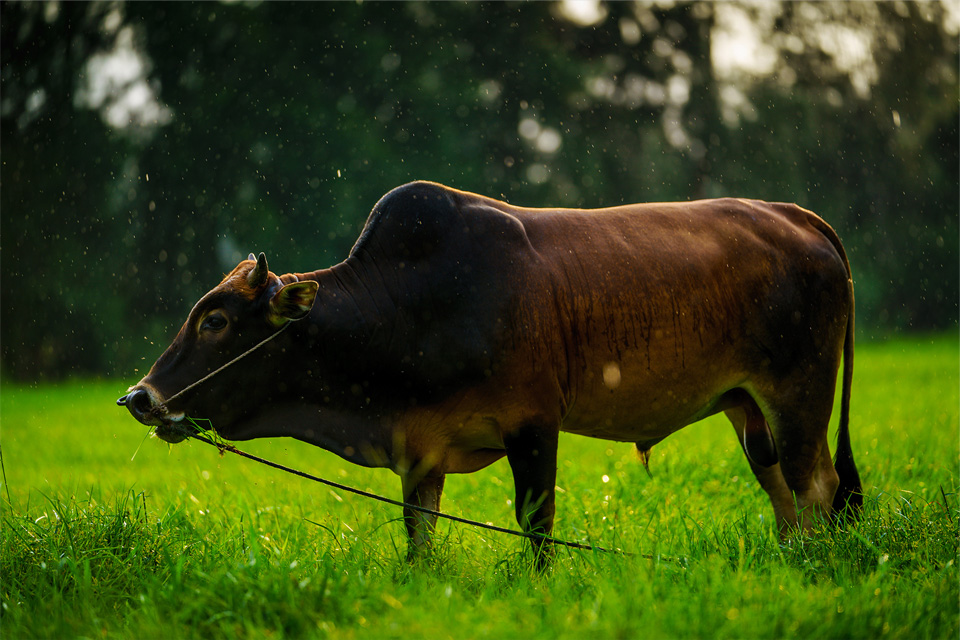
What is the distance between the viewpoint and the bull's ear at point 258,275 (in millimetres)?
4113

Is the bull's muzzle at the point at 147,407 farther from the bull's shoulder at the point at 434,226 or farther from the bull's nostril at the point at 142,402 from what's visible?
the bull's shoulder at the point at 434,226

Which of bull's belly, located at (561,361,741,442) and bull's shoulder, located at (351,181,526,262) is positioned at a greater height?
bull's shoulder, located at (351,181,526,262)

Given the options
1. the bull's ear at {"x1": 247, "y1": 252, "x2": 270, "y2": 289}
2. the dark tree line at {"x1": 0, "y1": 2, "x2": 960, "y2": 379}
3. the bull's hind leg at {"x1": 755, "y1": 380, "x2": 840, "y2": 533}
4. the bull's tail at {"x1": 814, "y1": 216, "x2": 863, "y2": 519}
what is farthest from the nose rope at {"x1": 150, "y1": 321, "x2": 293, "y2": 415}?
the dark tree line at {"x1": 0, "y1": 2, "x2": 960, "y2": 379}

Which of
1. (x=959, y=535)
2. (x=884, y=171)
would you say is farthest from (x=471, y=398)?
(x=884, y=171)

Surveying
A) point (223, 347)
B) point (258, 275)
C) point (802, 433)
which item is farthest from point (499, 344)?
point (802, 433)

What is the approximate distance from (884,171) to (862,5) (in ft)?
13.7

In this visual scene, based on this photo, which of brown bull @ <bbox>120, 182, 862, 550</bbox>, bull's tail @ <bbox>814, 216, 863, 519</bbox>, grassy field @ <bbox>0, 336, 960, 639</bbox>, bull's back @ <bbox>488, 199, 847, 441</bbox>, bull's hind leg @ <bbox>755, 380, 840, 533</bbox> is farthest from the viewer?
bull's tail @ <bbox>814, 216, 863, 519</bbox>

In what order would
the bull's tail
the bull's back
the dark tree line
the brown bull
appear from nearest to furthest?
1. the brown bull
2. the bull's back
3. the bull's tail
4. the dark tree line

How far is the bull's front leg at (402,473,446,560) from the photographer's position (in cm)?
438

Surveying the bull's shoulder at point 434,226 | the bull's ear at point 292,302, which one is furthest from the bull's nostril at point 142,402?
the bull's shoulder at point 434,226

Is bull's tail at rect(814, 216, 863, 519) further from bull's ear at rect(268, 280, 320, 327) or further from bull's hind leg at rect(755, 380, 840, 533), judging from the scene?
bull's ear at rect(268, 280, 320, 327)

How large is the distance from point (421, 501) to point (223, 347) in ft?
4.21

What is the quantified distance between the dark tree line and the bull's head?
14.1 meters

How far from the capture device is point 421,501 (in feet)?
14.8
